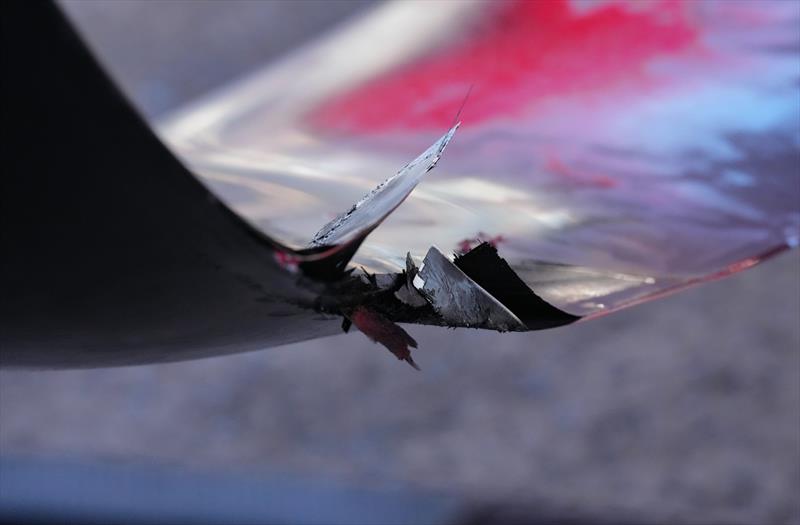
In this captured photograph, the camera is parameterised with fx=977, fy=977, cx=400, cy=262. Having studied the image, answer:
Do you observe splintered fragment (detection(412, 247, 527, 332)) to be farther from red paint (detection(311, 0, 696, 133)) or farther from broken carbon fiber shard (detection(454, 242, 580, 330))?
red paint (detection(311, 0, 696, 133))

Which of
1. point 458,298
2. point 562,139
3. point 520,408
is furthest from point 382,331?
point 520,408

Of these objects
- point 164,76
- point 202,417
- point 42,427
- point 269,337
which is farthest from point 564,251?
point 164,76

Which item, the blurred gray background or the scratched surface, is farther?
the blurred gray background

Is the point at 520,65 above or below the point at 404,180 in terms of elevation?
above

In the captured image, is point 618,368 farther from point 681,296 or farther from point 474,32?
point 474,32

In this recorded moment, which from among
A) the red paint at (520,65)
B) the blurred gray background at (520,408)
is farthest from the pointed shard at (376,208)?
the blurred gray background at (520,408)

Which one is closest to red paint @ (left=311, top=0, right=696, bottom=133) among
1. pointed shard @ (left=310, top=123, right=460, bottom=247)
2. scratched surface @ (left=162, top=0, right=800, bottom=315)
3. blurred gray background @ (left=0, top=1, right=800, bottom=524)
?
scratched surface @ (left=162, top=0, right=800, bottom=315)

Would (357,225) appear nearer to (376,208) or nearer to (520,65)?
(376,208)

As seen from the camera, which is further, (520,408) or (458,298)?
(520,408)
